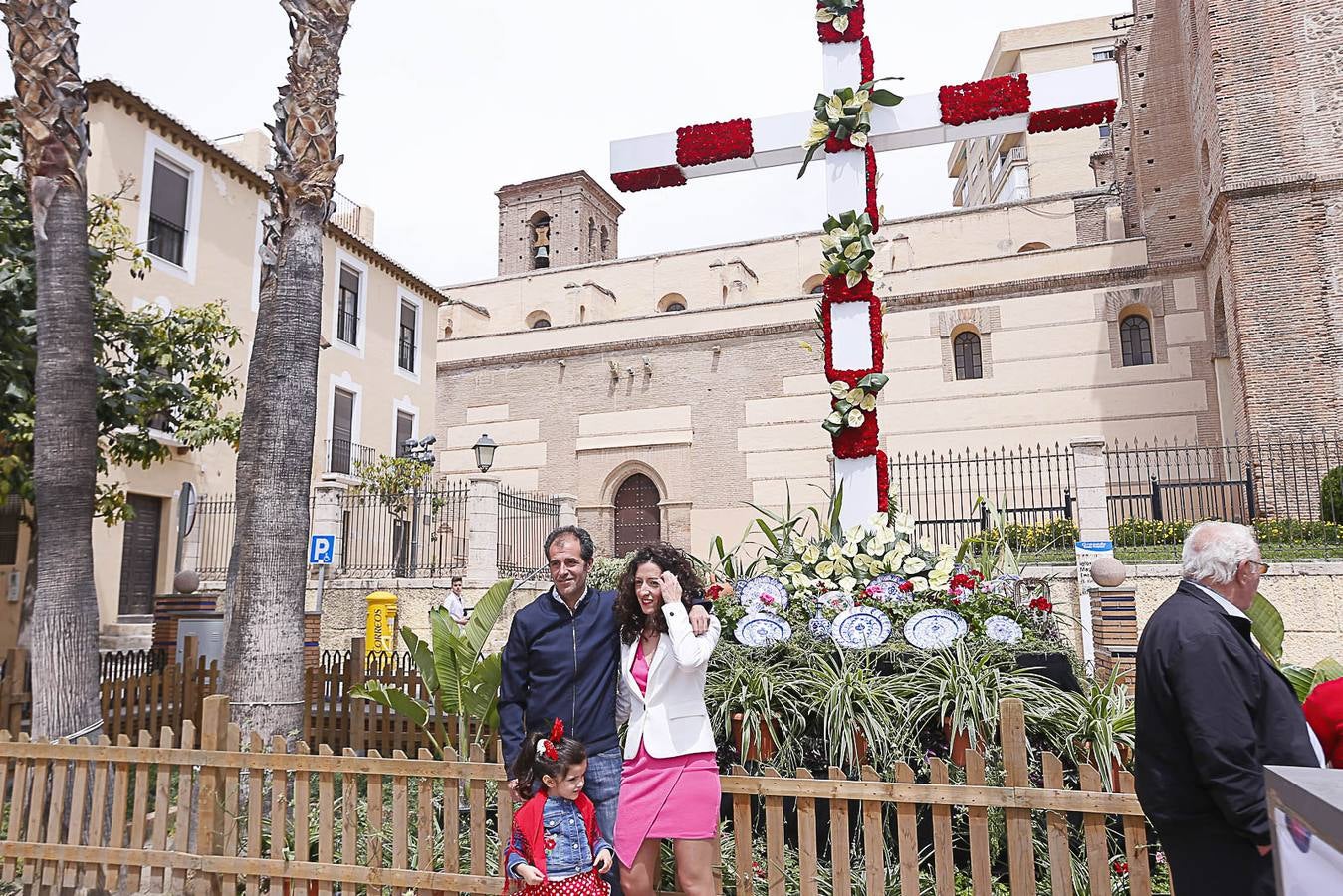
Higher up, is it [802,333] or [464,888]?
[802,333]

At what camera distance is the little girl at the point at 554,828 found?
3.30 meters

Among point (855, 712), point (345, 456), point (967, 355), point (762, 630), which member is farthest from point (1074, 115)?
point (967, 355)

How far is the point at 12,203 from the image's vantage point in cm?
1038

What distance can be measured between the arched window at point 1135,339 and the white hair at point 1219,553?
24.4 meters

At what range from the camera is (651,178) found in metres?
7.51

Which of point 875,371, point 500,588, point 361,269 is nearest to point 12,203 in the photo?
point 500,588

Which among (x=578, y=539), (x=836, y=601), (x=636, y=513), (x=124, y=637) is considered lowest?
(x=124, y=637)

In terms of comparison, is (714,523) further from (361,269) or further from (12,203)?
(12,203)

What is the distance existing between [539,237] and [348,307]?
19.3 meters

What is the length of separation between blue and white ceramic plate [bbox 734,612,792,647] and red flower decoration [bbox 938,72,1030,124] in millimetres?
4107

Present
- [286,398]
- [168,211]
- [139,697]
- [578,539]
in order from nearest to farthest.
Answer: [578,539] < [286,398] < [139,697] < [168,211]

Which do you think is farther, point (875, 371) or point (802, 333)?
point (802, 333)

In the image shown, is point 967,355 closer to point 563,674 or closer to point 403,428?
point 403,428

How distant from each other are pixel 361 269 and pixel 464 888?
822 inches
